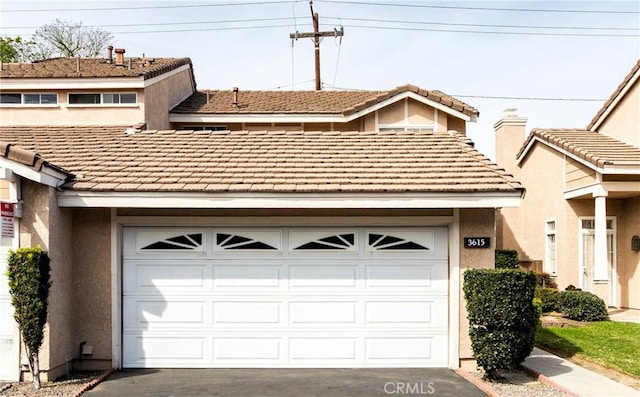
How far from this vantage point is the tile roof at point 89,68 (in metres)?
16.1

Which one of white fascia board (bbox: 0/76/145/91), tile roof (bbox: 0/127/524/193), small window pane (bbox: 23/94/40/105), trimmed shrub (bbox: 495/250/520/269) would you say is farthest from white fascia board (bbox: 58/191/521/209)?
small window pane (bbox: 23/94/40/105)

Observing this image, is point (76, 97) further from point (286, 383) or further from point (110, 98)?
point (286, 383)

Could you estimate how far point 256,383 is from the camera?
8734 mm

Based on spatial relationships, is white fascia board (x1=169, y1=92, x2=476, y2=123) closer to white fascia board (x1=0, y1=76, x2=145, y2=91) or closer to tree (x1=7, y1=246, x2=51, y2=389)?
white fascia board (x1=0, y1=76, x2=145, y2=91)

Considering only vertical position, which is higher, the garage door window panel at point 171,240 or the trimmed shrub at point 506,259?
the garage door window panel at point 171,240

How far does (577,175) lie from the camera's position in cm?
1688

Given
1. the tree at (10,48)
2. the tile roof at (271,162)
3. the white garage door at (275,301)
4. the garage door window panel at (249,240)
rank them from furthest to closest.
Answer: the tree at (10,48) < the garage door window panel at (249,240) < the white garage door at (275,301) < the tile roof at (271,162)

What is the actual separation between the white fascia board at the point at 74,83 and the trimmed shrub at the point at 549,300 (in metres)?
11.7

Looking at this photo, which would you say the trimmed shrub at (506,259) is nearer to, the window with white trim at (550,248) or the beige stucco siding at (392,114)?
the window with white trim at (550,248)

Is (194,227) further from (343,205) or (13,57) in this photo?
(13,57)

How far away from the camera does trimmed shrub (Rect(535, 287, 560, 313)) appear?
1564 cm

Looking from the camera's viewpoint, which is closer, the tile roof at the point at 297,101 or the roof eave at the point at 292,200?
the roof eave at the point at 292,200

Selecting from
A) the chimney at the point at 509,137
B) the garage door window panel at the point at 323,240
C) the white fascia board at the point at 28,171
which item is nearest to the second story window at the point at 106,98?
the white fascia board at the point at 28,171

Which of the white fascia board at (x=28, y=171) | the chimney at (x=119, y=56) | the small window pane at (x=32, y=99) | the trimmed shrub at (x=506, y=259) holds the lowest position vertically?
the trimmed shrub at (x=506, y=259)
